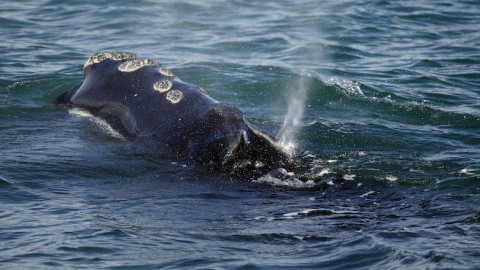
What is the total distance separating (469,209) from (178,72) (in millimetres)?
8342

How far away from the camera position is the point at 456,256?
545 cm

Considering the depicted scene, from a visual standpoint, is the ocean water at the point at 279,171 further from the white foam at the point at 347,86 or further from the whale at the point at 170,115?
the whale at the point at 170,115

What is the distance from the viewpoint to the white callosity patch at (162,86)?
28.8ft

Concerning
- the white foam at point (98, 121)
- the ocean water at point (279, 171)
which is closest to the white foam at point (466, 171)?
the ocean water at point (279, 171)

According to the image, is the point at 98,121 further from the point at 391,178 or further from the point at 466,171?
the point at 466,171

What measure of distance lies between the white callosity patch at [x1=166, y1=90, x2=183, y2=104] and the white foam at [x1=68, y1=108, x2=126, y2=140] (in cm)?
87

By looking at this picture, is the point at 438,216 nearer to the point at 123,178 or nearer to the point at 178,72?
the point at 123,178

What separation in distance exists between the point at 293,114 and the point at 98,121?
332cm

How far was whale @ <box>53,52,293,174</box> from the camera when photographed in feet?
24.8

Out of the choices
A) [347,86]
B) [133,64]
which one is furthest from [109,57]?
[347,86]

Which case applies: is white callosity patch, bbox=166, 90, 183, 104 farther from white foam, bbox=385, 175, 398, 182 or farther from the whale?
white foam, bbox=385, 175, 398, 182

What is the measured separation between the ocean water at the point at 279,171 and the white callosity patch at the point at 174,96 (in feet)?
2.39

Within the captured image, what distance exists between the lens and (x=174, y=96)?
855cm

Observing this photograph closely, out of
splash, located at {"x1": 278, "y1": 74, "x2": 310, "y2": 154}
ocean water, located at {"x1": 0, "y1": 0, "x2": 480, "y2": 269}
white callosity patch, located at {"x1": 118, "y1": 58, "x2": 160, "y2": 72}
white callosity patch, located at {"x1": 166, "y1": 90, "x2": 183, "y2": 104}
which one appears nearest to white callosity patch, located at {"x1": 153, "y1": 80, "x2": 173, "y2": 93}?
white callosity patch, located at {"x1": 166, "y1": 90, "x2": 183, "y2": 104}
